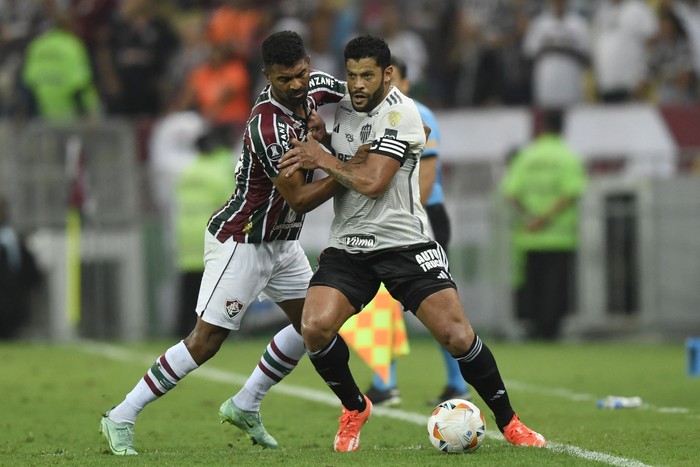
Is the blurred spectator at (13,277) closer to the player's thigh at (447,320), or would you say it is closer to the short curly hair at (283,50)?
the short curly hair at (283,50)

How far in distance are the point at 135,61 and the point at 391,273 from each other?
1212 centimetres

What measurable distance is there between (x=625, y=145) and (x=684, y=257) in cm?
148

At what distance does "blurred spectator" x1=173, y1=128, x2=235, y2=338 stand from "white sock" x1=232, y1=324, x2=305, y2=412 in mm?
9089

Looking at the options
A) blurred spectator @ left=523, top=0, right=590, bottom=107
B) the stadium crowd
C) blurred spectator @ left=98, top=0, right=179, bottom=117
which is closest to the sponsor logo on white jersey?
the stadium crowd

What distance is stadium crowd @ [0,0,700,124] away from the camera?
58.0 feet

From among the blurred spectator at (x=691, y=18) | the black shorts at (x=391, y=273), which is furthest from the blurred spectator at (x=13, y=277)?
the black shorts at (x=391, y=273)

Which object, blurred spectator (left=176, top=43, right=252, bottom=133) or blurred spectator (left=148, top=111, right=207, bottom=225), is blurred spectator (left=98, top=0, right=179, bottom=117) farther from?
blurred spectator (left=148, top=111, right=207, bottom=225)

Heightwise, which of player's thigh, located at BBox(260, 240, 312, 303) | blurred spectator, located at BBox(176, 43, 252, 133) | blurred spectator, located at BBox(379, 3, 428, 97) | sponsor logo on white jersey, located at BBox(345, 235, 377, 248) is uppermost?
blurred spectator, located at BBox(379, 3, 428, 97)

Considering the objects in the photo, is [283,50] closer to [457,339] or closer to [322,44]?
[457,339]

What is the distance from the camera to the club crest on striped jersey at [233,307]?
7836mm

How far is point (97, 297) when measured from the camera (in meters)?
18.0

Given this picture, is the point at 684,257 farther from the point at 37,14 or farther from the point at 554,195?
the point at 37,14

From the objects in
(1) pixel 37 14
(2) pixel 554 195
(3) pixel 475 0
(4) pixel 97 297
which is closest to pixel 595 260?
(2) pixel 554 195

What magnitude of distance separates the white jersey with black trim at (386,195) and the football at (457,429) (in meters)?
0.94
